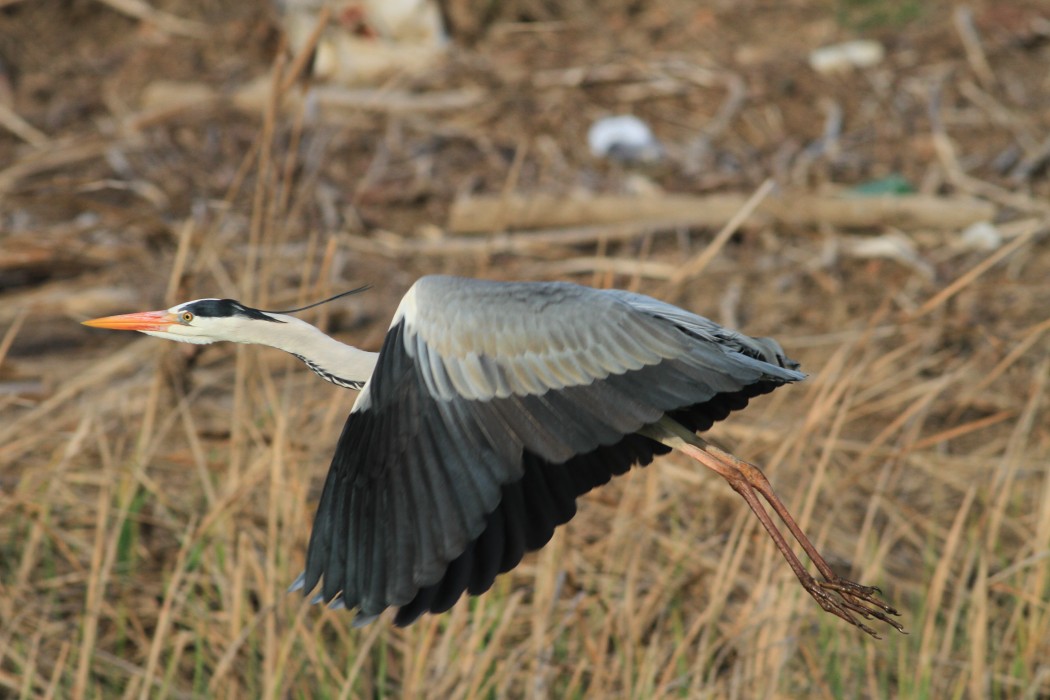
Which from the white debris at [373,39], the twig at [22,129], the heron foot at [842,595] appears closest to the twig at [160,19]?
the white debris at [373,39]

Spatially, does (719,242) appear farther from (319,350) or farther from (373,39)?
(373,39)

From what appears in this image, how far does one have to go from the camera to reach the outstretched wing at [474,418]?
2.60m

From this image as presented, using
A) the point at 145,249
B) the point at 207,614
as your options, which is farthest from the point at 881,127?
the point at 207,614

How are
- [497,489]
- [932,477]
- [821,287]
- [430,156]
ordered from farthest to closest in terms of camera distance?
[430,156] → [821,287] → [932,477] → [497,489]

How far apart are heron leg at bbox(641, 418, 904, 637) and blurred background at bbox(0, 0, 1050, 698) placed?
0.54 meters

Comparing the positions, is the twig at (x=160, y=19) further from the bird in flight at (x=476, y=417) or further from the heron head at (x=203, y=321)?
the bird in flight at (x=476, y=417)

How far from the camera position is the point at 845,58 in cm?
820

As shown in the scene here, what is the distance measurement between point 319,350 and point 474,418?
1.59ft

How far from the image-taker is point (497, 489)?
2.58m

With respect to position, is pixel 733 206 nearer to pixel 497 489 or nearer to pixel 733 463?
pixel 733 463

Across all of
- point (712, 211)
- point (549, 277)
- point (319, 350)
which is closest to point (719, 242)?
point (319, 350)

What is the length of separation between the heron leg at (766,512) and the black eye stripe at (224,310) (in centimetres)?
88

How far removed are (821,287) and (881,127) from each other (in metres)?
1.57

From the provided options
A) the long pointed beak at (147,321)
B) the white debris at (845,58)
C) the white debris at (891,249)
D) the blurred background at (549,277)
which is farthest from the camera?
the white debris at (845,58)
